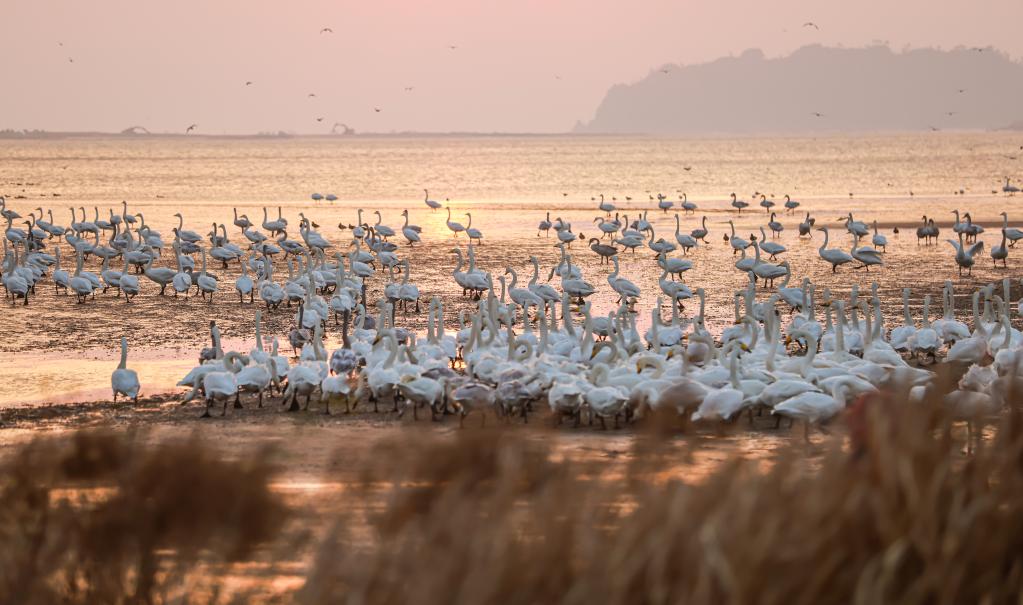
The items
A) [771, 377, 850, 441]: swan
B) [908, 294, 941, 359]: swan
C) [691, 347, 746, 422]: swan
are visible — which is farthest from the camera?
[908, 294, 941, 359]: swan

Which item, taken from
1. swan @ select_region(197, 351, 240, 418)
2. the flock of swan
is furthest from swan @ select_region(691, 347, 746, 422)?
swan @ select_region(197, 351, 240, 418)

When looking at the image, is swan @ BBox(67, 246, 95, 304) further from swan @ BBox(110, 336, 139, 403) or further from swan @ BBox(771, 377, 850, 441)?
swan @ BBox(771, 377, 850, 441)

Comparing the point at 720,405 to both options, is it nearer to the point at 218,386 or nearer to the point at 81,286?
the point at 218,386

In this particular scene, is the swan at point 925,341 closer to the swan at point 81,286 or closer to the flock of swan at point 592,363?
the flock of swan at point 592,363

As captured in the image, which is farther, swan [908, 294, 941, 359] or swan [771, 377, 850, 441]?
swan [908, 294, 941, 359]

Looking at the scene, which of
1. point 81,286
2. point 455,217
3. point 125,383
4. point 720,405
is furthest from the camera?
point 455,217

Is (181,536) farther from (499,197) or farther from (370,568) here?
(499,197)

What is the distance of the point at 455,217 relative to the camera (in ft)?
167

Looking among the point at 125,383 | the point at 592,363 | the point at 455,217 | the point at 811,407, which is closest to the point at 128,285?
the point at 125,383

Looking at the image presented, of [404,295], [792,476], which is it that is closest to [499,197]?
[404,295]

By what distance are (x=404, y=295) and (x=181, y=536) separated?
1688 centimetres

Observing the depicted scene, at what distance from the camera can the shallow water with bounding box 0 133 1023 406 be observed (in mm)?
20562

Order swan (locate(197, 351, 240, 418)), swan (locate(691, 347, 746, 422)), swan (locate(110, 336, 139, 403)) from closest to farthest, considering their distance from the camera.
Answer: swan (locate(691, 347, 746, 422)), swan (locate(197, 351, 240, 418)), swan (locate(110, 336, 139, 403))

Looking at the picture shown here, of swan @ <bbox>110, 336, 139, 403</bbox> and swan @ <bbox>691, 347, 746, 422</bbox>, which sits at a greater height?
swan @ <bbox>691, 347, 746, 422</bbox>
